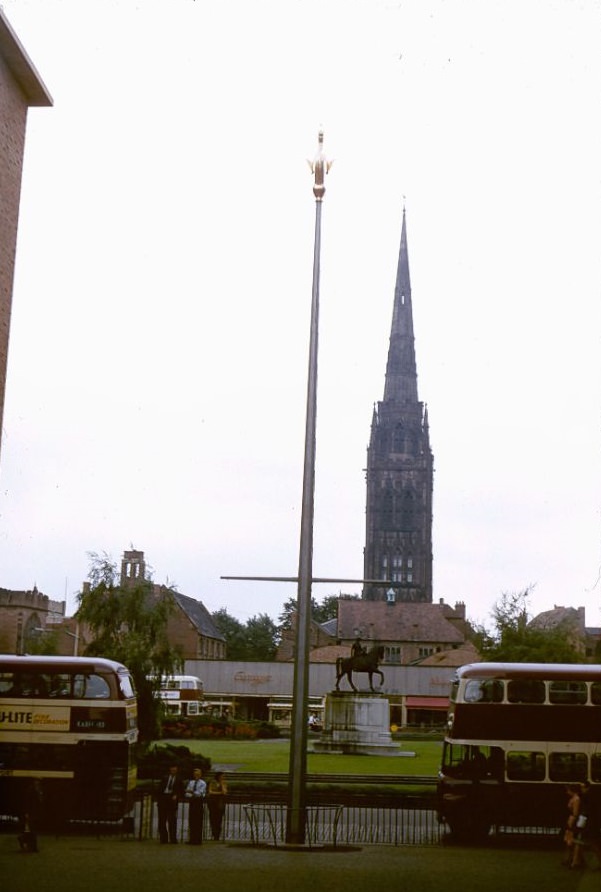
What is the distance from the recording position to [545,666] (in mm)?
23344

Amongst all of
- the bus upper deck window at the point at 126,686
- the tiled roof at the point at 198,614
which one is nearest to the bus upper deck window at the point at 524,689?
the bus upper deck window at the point at 126,686

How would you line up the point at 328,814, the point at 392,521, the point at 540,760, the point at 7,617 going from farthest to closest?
1. the point at 392,521
2. the point at 7,617
3. the point at 328,814
4. the point at 540,760

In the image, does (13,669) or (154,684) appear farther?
(154,684)

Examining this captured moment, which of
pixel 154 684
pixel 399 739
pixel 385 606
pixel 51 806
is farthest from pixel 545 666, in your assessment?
pixel 385 606

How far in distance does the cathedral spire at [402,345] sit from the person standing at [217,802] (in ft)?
437

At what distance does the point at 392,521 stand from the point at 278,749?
329 feet

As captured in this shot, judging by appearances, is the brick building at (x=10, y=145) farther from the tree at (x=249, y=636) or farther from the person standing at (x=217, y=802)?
the tree at (x=249, y=636)

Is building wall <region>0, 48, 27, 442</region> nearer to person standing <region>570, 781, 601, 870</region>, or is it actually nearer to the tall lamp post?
the tall lamp post

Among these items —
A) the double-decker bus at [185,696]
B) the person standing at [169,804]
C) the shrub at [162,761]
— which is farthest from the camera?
the double-decker bus at [185,696]

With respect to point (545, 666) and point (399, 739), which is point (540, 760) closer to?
point (545, 666)

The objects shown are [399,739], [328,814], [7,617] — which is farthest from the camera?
[7,617]

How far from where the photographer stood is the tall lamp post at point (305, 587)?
18344 millimetres

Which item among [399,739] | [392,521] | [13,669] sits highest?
[392,521]

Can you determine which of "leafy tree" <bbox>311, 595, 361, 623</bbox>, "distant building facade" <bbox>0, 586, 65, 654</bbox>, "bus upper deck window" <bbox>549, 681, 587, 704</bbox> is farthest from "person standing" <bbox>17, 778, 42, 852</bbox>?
"leafy tree" <bbox>311, 595, 361, 623</bbox>
